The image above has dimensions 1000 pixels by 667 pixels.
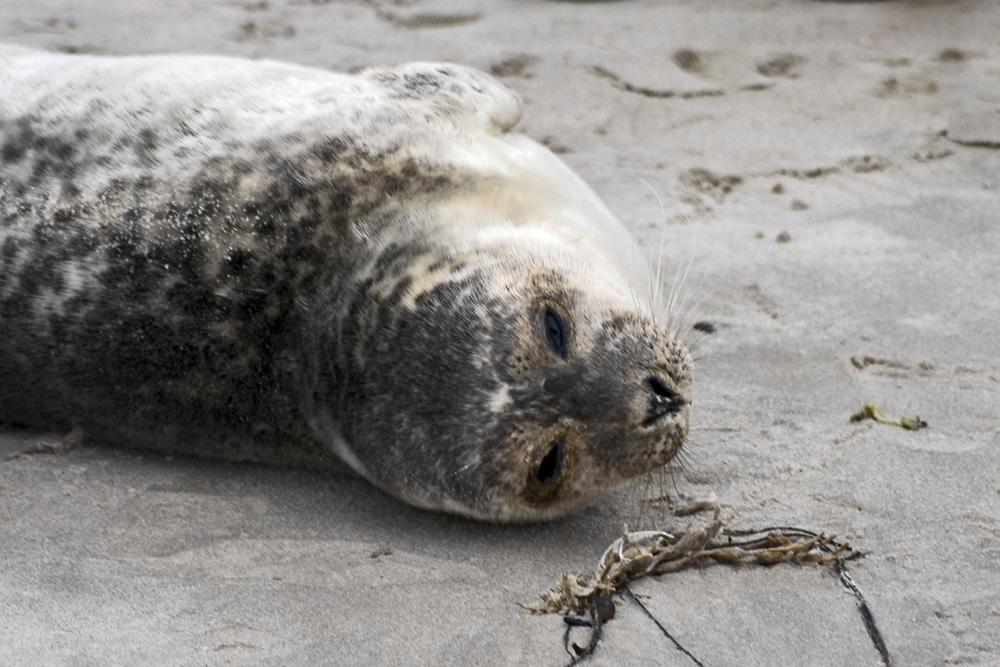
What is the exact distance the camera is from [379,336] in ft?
9.55

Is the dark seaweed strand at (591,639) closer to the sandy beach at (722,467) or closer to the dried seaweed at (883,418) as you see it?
the sandy beach at (722,467)

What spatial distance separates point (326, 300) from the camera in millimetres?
3049

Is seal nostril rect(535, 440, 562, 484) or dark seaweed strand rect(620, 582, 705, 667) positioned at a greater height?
seal nostril rect(535, 440, 562, 484)

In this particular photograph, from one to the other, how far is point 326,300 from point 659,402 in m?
0.97

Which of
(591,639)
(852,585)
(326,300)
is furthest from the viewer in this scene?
(326,300)

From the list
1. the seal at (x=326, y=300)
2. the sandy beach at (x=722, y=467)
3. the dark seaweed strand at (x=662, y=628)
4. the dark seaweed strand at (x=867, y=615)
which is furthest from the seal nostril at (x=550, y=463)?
→ the dark seaweed strand at (x=867, y=615)

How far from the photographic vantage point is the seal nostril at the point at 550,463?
2.78 metres

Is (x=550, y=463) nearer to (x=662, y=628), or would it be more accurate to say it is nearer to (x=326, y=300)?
(x=662, y=628)

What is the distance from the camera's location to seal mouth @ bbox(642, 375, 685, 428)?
2.77 m

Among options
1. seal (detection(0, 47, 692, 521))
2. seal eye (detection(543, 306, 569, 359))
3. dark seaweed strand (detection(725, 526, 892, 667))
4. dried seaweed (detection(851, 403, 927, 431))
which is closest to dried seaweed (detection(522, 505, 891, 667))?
dark seaweed strand (detection(725, 526, 892, 667))

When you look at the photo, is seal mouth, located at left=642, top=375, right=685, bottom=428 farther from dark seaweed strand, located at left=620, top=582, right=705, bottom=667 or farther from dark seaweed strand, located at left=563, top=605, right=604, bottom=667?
dark seaweed strand, located at left=563, top=605, right=604, bottom=667

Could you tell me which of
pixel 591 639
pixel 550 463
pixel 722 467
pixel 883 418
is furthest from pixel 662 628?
pixel 883 418

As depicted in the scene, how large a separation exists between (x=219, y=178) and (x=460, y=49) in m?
3.25

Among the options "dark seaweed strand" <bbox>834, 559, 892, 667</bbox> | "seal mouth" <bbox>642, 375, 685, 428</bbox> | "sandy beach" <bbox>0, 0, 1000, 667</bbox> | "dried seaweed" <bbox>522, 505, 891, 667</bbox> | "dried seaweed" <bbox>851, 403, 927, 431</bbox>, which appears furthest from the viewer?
"dried seaweed" <bbox>851, 403, 927, 431</bbox>
